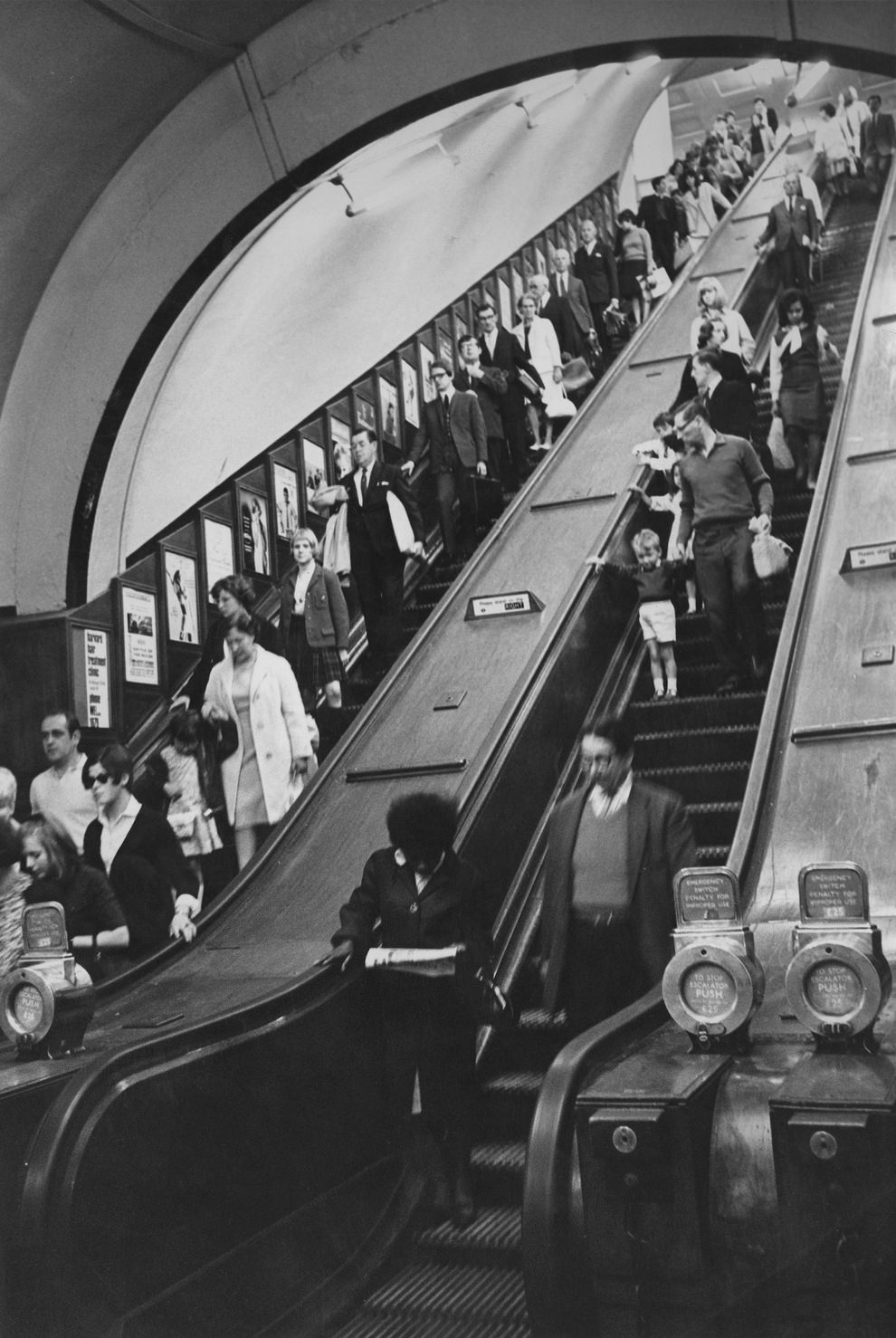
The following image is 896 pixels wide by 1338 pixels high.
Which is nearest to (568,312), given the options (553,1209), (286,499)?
(286,499)

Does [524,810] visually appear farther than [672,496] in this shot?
No

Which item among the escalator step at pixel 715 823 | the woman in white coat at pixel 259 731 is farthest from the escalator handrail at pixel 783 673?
the woman in white coat at pixel 259 731

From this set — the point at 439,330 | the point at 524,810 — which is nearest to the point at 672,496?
the point at 524,810

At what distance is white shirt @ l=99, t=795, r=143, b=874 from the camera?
15.8 ft

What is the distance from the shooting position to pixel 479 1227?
4.00 meters

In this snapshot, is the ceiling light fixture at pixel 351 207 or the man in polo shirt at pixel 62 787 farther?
the ceiling light fixture at pixel 351 207

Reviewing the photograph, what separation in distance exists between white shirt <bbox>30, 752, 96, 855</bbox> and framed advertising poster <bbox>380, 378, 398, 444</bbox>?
23.6ft

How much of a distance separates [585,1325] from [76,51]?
569 centimetres

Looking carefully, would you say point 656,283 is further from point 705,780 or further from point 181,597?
point 705,780

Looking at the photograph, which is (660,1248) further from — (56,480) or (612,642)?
(56,480)

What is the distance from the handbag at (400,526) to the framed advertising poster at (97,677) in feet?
6.54

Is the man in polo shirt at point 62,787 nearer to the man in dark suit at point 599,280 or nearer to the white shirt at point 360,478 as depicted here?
the white shirt at point 360,478

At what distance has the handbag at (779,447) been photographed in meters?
8.34

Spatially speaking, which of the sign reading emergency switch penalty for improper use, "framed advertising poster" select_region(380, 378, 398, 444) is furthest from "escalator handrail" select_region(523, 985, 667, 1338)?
"framed advertising poster" select_region(380, 378, 398, 444)
